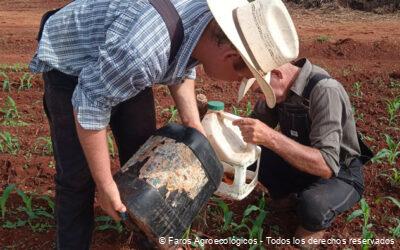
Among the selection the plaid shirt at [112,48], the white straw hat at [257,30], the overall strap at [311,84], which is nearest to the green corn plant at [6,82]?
the plaid shirt at [112,48]

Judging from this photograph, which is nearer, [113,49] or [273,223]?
[113,49]

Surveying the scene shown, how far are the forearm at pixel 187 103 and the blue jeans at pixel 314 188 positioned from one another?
709 mm

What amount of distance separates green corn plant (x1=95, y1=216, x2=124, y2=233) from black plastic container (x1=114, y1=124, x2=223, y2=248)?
68cm

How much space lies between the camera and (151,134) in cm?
230

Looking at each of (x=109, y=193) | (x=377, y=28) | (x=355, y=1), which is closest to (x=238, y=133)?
(x=109, y=193)

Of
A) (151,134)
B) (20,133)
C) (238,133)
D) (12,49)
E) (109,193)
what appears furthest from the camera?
(12,49)

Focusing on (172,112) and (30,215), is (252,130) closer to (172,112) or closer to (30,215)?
(30,215)

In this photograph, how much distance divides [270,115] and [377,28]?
5.32m

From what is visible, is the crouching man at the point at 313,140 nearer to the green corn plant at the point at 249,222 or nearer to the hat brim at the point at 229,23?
the green corn plant at the point at 249,222

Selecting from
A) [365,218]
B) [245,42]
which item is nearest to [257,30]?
[245,42]

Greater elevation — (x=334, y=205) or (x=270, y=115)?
(x=270, y=115)

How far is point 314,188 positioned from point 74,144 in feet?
4.01

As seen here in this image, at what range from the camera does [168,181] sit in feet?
6.46

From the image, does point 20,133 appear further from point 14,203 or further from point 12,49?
point 12,49
